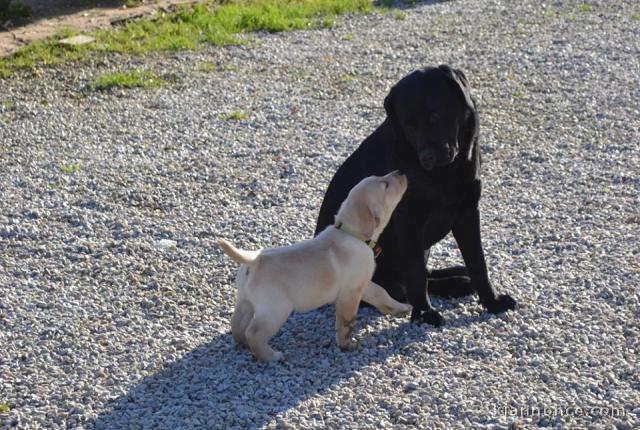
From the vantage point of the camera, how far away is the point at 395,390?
528 cm

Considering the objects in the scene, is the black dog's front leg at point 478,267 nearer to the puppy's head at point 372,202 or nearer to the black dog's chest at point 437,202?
the black dog's chest at point 437,202

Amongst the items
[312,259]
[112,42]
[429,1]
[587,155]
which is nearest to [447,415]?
[312,259]

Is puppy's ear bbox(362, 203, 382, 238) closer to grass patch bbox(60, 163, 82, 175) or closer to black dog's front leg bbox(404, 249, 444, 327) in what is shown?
black dog's front leg bbox(404, 249, 444, 327)

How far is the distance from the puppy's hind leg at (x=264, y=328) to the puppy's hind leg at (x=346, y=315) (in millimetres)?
313

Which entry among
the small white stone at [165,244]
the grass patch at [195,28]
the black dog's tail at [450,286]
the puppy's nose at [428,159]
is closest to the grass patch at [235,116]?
the grass patch at [195,28]

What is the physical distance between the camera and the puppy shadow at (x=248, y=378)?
514 cm

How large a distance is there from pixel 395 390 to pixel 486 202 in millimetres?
3249

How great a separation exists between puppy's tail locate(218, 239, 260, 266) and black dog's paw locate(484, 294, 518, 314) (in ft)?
4.94

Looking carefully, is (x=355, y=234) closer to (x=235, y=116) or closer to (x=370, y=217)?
(x=370, y=217)

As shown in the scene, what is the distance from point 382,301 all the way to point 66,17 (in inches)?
382

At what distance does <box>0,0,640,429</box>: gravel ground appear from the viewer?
5.27 meters

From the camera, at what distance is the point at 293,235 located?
25.1ft

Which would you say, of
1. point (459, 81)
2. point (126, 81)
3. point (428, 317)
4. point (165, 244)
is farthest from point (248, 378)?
point (126, 81)

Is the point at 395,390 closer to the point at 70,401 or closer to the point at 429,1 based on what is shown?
the point at 70,401
